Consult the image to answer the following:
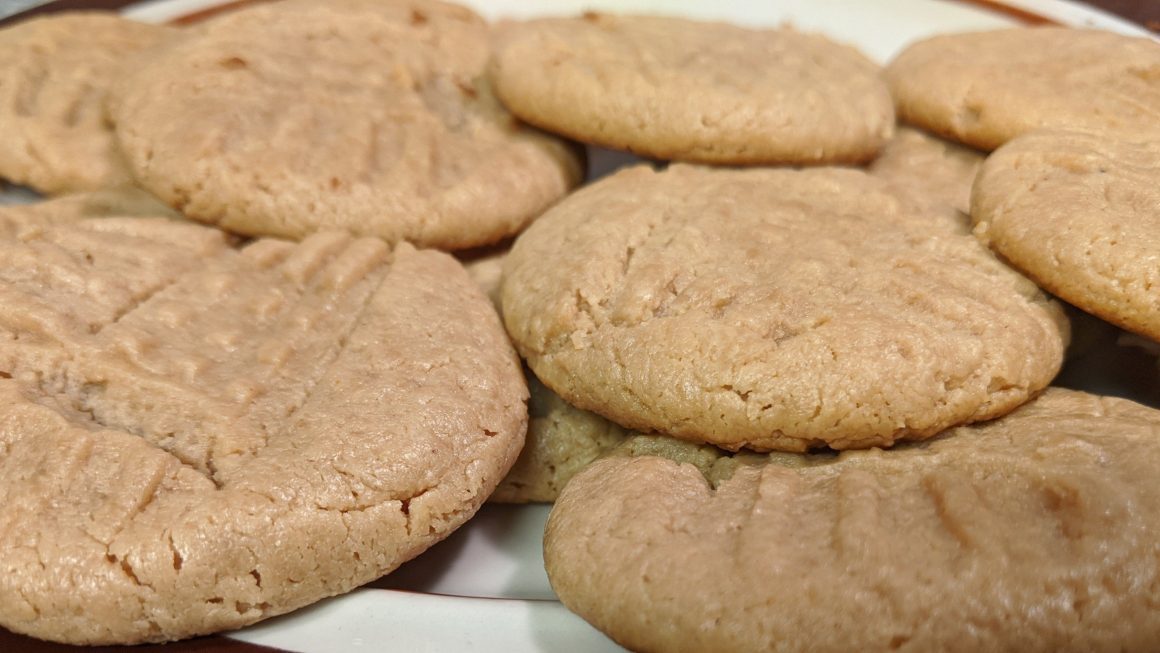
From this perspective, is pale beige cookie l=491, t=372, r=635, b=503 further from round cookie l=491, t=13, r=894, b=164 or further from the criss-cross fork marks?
round cookie l=491, t=13, r=894, b=164

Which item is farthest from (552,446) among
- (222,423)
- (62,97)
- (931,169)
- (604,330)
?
(62,97)

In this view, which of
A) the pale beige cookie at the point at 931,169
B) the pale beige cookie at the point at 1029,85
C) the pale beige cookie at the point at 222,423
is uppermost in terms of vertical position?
the pale beige cookie at the point at 1029,85

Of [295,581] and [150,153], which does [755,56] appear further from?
[295,581]

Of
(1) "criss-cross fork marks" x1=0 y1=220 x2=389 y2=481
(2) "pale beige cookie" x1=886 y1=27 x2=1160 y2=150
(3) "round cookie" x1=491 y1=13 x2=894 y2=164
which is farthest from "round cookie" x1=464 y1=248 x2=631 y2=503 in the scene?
(2) "pale beige cookie" x1=886 y1=27 x2=1160 y2=150

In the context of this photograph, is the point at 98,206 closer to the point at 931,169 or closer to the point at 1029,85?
the point at 931,169

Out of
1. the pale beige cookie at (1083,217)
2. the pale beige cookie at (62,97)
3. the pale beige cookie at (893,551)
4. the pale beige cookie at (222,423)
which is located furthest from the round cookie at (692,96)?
the pale beige cookie at (62,97)

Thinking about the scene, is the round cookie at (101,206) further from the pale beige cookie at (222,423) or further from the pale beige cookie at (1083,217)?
the pale beige cookie at (1083,217)
